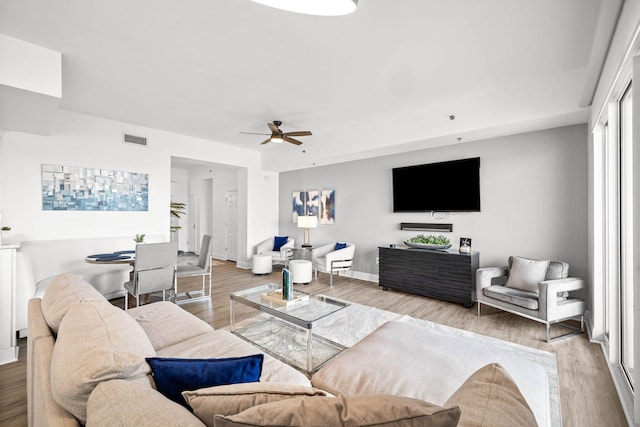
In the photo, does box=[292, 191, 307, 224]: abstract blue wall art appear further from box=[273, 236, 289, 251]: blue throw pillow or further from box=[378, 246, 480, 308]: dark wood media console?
box=[378, 246, 480, 308]: dark wood media console

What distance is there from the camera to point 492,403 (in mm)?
810

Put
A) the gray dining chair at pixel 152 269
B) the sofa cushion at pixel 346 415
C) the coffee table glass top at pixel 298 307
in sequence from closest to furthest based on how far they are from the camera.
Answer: the sofa cushion at pixel 346 415
the coffee table glass top at pixel 298 307
the gray dining chair at pixel 152 269

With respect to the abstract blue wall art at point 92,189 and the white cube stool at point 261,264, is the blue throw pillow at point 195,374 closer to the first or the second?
the abstract blue wall art at point 92,189

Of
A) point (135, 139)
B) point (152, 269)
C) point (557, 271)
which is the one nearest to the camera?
point (557, 271)

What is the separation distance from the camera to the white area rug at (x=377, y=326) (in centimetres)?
233

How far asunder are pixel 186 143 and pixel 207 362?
5291 mm

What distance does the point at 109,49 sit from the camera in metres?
2.67

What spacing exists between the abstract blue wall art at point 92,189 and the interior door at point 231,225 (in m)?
2.99

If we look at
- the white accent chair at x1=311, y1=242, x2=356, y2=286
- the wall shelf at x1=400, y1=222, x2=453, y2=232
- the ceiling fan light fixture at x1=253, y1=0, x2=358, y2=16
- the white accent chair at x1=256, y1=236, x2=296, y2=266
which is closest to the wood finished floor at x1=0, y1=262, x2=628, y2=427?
the white accent chair at x1=311, y1=242, x2=356, y2=286

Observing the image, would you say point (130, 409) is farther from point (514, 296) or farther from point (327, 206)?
point (327, 206)

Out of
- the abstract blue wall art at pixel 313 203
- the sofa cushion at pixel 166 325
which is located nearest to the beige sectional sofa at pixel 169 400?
the sofa cushion at pixel 166 325

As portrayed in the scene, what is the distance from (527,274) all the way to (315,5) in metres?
3.60

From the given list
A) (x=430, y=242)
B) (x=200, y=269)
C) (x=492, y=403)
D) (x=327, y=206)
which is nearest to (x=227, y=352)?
(x=492, y=403)

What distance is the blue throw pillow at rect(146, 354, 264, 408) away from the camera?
101cm
